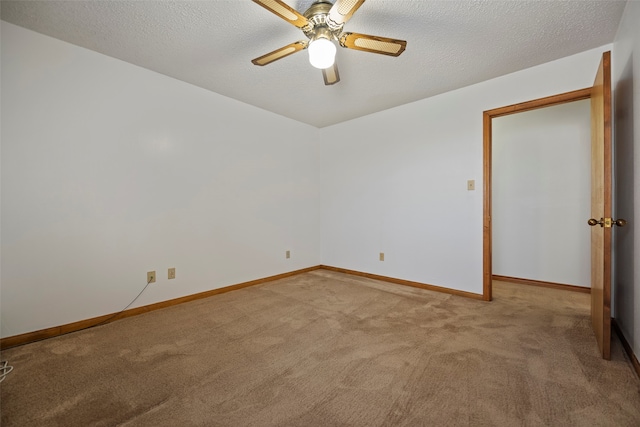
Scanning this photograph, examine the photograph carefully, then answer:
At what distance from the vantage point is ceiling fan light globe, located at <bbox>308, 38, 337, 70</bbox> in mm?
1592

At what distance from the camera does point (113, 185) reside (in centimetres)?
238

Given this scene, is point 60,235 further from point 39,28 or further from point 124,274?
point 39,28

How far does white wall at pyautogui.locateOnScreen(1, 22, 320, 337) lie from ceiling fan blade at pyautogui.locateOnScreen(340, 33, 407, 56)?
75.6 inches

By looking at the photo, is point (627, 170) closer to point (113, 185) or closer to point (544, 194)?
point (544, 194)

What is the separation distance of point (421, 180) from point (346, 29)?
1921 millimetres

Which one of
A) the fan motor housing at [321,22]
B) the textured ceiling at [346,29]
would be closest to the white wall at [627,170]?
the textured ceiling at [346,29]

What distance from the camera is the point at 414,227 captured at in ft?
11.0

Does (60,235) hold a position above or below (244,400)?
above

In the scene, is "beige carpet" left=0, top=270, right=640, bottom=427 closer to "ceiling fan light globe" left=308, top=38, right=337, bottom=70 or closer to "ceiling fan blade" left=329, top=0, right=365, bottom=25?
"ceiling fan light globe" left=308, top=38, right=337, bottom=70

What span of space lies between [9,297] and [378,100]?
377 cm

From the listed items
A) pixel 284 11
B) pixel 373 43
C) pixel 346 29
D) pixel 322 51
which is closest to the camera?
pixel 284 11

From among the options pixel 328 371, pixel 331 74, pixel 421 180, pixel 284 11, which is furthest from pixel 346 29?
pixel 328 371

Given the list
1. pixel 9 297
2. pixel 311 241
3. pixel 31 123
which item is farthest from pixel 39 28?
pixel 311 241

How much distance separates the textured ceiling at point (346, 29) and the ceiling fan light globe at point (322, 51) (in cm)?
34
